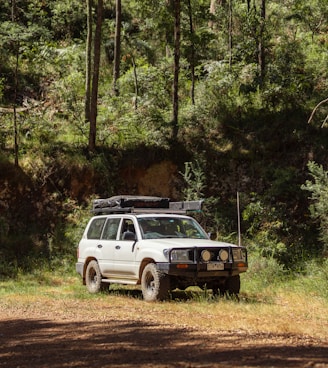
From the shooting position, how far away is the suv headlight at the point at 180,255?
1195 cm

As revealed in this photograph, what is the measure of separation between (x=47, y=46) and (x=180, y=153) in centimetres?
1131

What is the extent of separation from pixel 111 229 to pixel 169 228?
4.89ft

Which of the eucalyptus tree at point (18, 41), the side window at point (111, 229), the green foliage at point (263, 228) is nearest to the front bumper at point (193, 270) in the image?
the side window at point (111, 229)

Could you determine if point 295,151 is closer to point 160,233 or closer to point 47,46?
point 160,233

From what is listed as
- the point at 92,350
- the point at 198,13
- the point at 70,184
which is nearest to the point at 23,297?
the point at 92,350

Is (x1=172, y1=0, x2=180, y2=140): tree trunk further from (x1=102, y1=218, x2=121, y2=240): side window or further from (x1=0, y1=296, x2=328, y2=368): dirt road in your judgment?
(x1=0, y1=296, x2=328, y2=368): dirt road

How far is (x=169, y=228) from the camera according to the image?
13711 millimetres

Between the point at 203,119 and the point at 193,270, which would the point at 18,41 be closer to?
the point at 203,119

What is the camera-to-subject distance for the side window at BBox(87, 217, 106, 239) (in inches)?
581

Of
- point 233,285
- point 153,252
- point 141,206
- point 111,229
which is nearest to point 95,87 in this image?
point 141,206

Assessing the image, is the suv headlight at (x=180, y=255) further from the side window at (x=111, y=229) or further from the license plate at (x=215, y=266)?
the side window at (x=111, y=229)

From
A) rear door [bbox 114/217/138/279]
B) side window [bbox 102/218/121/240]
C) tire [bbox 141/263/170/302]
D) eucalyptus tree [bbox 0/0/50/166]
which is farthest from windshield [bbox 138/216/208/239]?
eucalyptus tree [bbox 0/0/50/166]

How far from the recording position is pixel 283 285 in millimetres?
14703

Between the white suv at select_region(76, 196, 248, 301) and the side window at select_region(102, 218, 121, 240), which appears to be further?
the side window at select_region(102, 218, 121, 240)
